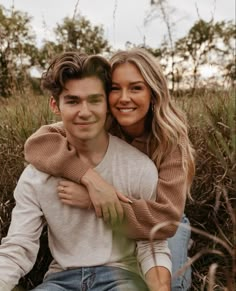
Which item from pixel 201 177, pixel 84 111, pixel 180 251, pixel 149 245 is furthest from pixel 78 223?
pixel 201 177

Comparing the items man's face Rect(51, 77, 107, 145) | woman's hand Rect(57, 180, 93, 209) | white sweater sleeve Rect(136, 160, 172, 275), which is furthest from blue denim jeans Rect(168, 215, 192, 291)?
man's face Rect(51, 77, 107, 145)

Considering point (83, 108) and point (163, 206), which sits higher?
point (83, 108)

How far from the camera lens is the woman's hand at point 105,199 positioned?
2174 mm

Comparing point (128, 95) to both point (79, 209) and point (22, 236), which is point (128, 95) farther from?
point (22, 236)

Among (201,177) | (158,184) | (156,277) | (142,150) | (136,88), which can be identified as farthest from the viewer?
(201,177)

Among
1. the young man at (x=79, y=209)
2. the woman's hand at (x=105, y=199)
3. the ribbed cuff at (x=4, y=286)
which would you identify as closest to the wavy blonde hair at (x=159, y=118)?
the young man at (x=79, y=209)

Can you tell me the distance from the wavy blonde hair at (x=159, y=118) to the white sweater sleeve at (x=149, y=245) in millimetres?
165

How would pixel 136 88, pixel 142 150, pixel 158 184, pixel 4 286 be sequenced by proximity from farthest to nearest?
pixel 142 150 → pixel 136 88 → pixel 158 184 → pixel 4 286

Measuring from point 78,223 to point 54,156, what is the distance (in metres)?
0.30

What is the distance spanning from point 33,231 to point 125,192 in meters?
0.41

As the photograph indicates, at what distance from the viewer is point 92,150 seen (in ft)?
7.91

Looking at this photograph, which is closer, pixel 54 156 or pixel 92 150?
pixel 54 156

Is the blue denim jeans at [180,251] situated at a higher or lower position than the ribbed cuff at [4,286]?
lower

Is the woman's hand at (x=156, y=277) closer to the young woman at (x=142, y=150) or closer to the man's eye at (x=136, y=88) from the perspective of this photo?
the young woman at (x=142, y=150)
